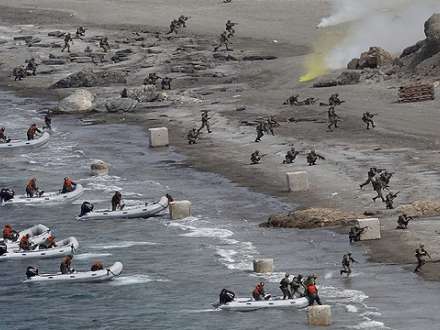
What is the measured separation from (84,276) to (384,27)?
68656 mm

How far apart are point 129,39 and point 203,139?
48.4 m

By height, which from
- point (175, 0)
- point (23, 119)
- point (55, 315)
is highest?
point (175, 0)

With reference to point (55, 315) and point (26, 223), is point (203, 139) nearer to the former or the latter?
point (26, 223)

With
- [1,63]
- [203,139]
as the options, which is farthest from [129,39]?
[203,139]

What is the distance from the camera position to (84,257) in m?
84.2

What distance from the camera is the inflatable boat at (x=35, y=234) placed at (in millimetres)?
88250

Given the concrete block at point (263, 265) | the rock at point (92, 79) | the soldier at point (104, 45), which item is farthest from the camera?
the soldier at point (104, 45)

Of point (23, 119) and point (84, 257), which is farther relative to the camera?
point (23, 119)

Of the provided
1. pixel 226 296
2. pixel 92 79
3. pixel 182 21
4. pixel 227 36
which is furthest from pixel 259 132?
pixel 182 21

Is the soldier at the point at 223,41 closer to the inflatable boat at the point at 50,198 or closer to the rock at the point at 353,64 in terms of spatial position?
the rock at the point at 353,64

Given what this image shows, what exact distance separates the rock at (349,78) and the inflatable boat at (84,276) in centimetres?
4984

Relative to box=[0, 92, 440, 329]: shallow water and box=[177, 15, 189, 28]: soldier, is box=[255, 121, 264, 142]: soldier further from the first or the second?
box=[177, 15, 189, 28]: soldier

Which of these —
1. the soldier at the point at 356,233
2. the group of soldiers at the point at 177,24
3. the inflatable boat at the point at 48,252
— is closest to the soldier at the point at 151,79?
the group of soldiers at the point at 177,24

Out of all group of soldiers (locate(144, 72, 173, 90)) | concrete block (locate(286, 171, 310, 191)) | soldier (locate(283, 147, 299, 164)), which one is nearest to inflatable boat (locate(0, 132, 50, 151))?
group of soldiers (locate(144, 72, 173, 90))
